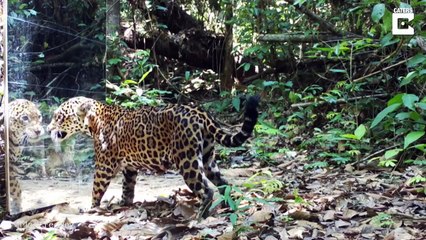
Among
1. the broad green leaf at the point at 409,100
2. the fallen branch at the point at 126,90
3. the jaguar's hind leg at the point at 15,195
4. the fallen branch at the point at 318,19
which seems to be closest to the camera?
the broad green leaf at the point at 409,100

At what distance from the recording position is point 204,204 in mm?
4559

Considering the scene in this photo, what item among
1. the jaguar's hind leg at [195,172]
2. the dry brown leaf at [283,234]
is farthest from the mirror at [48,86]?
the dry brown leaf at [283,234]

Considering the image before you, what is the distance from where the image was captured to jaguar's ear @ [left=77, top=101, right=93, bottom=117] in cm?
559

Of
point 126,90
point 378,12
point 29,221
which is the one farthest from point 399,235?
point 126,90

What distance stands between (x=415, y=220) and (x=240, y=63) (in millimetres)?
7765

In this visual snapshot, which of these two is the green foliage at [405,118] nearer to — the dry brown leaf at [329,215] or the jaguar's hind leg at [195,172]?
the dry brown leaf at [329,215]

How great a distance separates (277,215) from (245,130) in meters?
0.85

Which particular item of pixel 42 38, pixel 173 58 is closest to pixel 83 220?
pixel 42 38

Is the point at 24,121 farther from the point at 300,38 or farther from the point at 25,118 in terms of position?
the point at 300,38

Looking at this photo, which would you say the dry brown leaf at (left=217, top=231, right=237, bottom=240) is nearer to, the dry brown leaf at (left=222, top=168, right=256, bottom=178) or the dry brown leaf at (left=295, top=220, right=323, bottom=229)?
the dry brown leaf at (left=295, top=220, right=323, bottom=229)

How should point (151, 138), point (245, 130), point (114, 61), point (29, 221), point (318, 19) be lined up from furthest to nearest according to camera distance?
1. point (114, 61)
2. point (318, 19)
3. point (151, 138)
4. point (245, 130)
5. point (29, 221)

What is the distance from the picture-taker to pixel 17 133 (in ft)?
15.1

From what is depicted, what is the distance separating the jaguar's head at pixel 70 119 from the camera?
5.24 m

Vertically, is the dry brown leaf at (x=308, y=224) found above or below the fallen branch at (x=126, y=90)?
below
